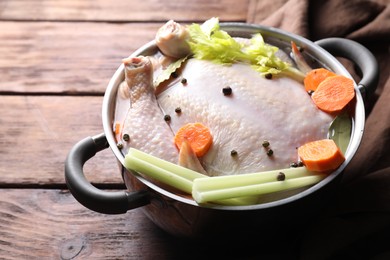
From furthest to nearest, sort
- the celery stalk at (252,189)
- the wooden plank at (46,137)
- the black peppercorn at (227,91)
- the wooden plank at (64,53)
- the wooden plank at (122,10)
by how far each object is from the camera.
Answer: the wooden plank at (122,10), the wooden plank at (64,53), the wooden plank at (46,137), the black peppercorn at (227,91), the celery stalk at (252,189)

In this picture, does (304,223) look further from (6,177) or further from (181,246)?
(6,177)

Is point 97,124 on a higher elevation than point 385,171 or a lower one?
lower

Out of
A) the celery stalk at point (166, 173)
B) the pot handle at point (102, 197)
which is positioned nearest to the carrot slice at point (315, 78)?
the celery stalk at point (166, 173)

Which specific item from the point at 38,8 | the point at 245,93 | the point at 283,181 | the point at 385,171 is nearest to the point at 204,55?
the point at 245,93

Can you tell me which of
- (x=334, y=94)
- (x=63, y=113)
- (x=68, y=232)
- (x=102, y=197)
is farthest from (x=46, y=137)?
(x=334, y=94)

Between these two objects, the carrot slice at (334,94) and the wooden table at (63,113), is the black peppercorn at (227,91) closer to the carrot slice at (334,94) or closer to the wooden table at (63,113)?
the carrot slice at (334,94)

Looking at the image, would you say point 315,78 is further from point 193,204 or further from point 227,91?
point 193,204
